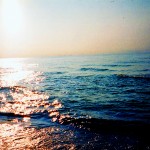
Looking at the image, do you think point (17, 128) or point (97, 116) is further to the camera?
point (97, 116)

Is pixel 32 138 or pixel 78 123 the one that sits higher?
pixel 32 138

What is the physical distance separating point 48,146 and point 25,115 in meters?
5.06

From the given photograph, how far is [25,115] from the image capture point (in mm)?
12508

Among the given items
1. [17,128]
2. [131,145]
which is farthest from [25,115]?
[131,145]

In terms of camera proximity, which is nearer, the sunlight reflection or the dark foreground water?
the sunlight reflection

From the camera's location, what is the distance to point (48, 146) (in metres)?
7.84

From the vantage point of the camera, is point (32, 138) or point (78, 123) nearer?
point (32, 138)

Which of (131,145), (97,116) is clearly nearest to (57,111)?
(97,116)

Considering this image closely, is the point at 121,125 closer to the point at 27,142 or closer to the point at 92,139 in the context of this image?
the point at 92,139

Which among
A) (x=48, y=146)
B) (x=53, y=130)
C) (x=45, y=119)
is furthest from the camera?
(x=45, y=119)

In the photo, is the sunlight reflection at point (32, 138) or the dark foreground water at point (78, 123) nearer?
the sunlight reflection at point (32, 138)

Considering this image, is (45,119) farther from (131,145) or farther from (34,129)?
(131,145)

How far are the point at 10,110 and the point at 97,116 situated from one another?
5804mm

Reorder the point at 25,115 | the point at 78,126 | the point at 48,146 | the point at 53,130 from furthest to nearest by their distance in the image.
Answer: the point at 25,115 < the point at 78,126 < the point at 53,130 < the point at 48,146
